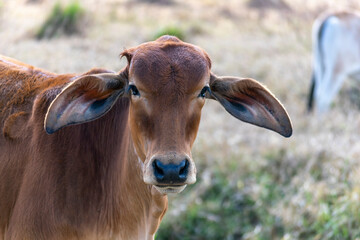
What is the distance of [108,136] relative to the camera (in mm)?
3490

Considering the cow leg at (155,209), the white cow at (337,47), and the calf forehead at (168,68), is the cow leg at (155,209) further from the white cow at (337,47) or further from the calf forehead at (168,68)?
the white cow at (337,47)

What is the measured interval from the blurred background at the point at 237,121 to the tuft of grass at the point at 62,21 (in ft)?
0.07

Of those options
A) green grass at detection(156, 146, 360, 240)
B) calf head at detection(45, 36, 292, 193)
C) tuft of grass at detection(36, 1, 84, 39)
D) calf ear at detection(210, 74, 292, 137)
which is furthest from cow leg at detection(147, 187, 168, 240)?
tuft of grass at detection(36, 1, 84, 39)

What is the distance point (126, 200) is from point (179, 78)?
0.82m

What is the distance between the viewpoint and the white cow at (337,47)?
31.1 feet

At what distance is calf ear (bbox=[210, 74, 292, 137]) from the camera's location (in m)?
3.20

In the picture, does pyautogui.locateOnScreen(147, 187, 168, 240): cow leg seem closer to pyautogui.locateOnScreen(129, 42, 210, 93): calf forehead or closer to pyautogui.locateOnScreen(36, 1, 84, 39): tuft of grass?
pyautogui.locateOnScreen(129, 42, 210, 93): calf forehead

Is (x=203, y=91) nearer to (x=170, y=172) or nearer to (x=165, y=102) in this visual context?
(x=165, y=102)

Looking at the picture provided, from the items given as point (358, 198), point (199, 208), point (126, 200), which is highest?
point (126, 200)

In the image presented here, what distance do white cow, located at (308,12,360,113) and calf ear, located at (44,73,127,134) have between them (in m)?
6.67

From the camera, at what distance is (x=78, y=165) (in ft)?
10.9

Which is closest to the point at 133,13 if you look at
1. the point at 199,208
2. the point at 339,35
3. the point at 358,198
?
the point at 339,35

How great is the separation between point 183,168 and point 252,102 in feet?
2.45

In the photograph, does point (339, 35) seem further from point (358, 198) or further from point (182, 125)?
point (182, 125)
